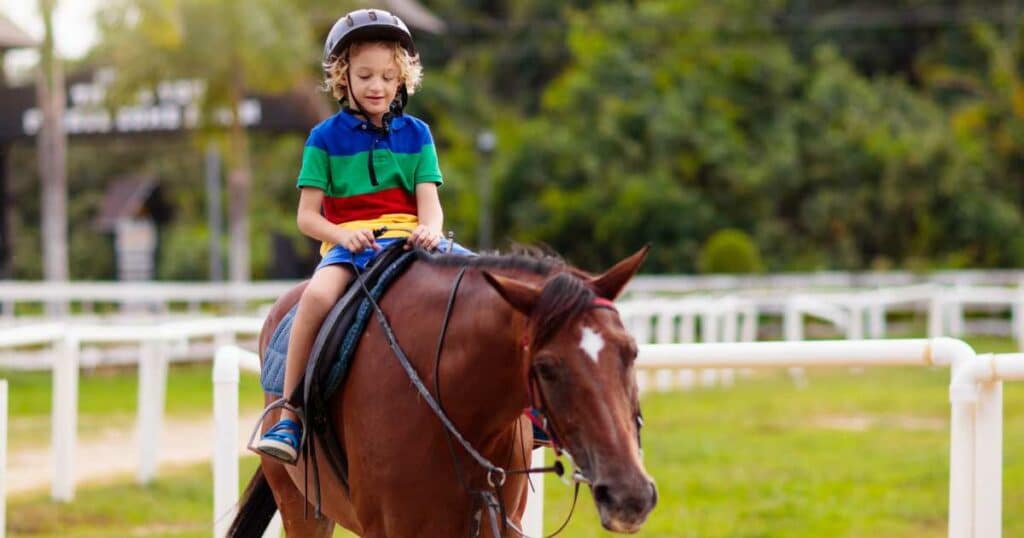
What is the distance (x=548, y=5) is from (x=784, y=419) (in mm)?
36119

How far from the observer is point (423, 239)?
14.8ft

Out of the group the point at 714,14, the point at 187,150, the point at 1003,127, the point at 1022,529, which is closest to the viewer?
the point at 1022,529

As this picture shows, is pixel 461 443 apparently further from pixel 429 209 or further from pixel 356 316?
pixel 429 209

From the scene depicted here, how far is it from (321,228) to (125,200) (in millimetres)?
46701

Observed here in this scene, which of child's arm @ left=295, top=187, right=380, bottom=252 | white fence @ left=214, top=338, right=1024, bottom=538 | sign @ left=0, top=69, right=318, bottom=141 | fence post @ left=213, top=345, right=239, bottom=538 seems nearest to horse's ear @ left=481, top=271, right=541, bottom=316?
child's arm @ left=295, top=187, right=380, bottom=252

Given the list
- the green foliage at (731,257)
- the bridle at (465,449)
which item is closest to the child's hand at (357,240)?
the bridle at (465,449)

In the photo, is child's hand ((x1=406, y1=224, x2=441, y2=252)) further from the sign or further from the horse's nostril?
the sign

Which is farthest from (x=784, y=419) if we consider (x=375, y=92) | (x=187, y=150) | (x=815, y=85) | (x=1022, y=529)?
(x=187, y=150)

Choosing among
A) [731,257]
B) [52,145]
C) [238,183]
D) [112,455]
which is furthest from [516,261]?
[731,257]

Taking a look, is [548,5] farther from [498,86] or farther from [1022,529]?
[1022,529]

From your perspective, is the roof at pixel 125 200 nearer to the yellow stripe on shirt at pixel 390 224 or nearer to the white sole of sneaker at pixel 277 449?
the yellow stripe on shirt at pixel 390 224

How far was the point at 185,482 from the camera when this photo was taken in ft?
34.3

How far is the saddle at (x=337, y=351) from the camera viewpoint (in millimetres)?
4383

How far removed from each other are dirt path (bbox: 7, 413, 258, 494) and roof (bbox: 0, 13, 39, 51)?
12.9 meters
